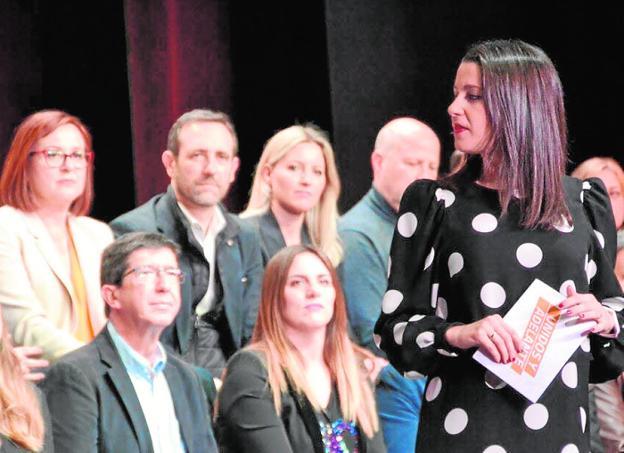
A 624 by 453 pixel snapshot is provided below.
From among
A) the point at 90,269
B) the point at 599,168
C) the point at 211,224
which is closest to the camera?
the point at 90,269

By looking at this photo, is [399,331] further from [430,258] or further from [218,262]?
[218,262]

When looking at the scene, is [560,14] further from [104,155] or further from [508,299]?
[508,299]

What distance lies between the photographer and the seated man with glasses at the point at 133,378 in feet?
9.60

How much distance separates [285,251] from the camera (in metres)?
3.47

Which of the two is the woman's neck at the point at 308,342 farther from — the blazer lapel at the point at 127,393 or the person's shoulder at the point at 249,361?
the blazer lapel at the point at 127,393

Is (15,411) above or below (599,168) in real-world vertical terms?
below

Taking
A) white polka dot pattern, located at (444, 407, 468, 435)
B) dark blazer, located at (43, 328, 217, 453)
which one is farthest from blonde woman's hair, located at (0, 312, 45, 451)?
white polka dot pattern, located at (444, 407, 468, 435)

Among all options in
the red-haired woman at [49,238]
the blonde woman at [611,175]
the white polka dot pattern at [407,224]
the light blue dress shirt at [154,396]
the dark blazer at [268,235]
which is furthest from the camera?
the blonde woman at [611,175]

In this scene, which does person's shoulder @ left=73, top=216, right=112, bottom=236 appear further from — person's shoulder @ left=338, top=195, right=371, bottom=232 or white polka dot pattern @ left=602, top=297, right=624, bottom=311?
white polka dot pattern @ left=602, top=297, right=624, bottom=311

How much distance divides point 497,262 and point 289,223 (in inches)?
93.8

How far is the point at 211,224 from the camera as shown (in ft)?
12.6

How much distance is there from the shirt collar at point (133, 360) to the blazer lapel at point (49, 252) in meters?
0.31

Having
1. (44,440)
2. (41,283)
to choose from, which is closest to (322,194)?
(41,283)

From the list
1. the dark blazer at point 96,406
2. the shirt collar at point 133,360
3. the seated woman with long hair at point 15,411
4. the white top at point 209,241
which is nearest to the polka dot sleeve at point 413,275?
the seated woman with long hair at point 15,411
